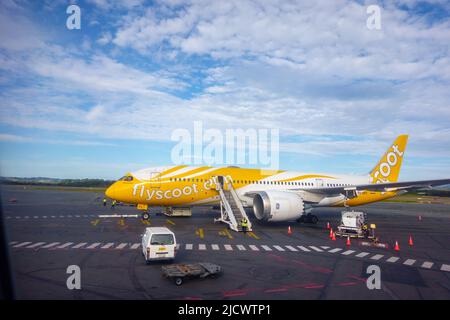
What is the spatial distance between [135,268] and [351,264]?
1088 cm

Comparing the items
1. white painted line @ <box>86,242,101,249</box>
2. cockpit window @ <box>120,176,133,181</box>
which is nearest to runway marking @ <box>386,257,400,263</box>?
white painted line @ <box>86,242,101,249</box>

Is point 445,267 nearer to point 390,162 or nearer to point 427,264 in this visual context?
point 427,264

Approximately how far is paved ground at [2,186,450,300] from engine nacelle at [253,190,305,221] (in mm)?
2114

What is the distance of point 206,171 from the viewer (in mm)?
34500

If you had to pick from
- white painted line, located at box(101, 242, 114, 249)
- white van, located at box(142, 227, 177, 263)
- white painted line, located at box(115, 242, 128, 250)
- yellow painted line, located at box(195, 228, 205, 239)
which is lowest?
yellow painted line, located at box(195, 228, 205, 239)

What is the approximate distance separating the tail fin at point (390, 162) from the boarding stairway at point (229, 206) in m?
20.9

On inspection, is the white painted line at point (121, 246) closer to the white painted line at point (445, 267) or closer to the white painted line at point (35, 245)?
the white painted line at point (35, 245)

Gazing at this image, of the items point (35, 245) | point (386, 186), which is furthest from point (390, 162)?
point (35, 245)

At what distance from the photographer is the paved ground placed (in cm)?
1222

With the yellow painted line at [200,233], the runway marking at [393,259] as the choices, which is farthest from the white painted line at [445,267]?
the yellow painted line at [200,233]

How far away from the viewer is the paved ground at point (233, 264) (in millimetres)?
12219

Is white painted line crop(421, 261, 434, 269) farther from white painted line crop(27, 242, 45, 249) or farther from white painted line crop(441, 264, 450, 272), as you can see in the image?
white painted line crop(27, 242, 45, 249)

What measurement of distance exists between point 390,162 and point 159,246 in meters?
37.0
